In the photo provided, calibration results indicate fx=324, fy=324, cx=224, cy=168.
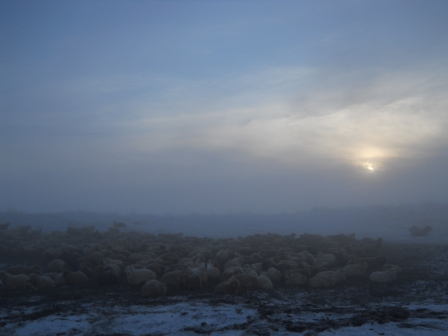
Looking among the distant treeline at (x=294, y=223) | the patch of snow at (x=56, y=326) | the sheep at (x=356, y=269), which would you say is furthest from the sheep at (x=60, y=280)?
the distant treeline at (x=294, y=223)

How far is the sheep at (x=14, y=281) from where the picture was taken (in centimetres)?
1083

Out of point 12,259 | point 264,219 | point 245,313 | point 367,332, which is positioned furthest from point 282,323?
point 264,219

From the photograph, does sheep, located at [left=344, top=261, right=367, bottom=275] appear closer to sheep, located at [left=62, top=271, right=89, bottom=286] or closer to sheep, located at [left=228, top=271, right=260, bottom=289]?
sheep, located at [left=228, top=271, right=260, bottom=289]

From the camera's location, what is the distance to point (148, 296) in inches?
392

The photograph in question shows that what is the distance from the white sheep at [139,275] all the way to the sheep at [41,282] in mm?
2502

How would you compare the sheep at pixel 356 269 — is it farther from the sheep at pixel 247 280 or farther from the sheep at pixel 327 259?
the sheep at pixel 247 280

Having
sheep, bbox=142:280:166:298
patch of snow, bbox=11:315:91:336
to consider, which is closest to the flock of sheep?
sheep, bbox=142:280:166:298

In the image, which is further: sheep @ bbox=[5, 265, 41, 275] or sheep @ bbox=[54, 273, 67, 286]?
sheep @ bbox=[5, 265, 41, 275]

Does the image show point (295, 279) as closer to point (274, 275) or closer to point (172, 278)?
point (274, 275)

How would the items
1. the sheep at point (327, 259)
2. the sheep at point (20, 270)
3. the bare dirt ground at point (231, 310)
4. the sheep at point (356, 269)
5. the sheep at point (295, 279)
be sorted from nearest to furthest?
1. the bare dirt ground at point (231, 310)
2. the sheep at point (295, 279)
3. the sheep at point (20, 270)
4. the sheep at point (356, 269)
5. the sheep at point (327, 259)

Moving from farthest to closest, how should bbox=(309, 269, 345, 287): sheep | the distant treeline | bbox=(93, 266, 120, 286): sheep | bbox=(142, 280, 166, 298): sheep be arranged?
the distant treeline
bbox=(309, 269, 345, 287): sheep
bbox=(93, 266, 120, 286): sheep
bbox=(142, 280, 166, 298): sheep

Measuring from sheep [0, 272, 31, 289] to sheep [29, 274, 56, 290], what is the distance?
0.19 metres

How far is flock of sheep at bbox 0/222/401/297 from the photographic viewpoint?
11039mm

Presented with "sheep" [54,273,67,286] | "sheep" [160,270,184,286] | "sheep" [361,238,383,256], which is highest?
"sheep" [361,238,383,256]
